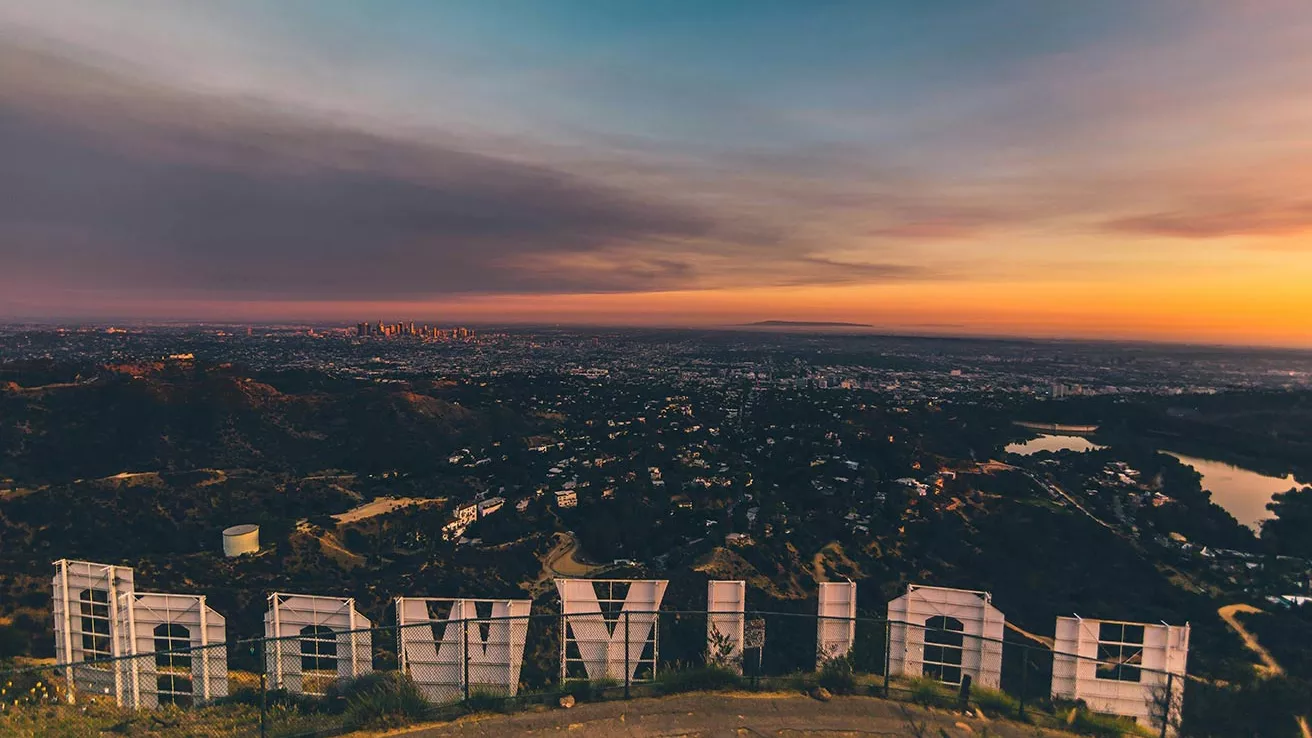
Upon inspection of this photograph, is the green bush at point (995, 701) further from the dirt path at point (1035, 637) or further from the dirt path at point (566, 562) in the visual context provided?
the dirt path at point (566, 562)

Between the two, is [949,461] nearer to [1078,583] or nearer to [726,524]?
[1078,583]

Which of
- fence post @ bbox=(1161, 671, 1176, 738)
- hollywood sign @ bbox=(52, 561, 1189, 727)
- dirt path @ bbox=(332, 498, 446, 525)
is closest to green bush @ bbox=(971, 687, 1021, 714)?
hollywood sign @ bbox=(52, 561, 1189, 727)

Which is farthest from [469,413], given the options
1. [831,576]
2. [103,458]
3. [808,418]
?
[831,576]

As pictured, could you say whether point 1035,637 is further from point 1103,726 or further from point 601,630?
point 601,630

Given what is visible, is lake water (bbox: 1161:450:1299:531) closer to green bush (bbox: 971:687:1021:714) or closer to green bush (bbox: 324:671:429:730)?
green bush (bbox: 971:687:1021:714)

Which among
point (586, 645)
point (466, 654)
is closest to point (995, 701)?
point (586, 645)

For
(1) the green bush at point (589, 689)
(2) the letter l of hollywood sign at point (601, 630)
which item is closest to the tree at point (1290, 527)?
(2) the letter l of hollywood sign at point (601, 630)
